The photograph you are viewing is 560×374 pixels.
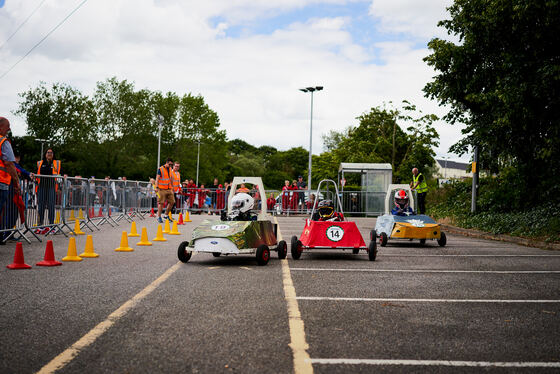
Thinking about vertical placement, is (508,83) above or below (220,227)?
above

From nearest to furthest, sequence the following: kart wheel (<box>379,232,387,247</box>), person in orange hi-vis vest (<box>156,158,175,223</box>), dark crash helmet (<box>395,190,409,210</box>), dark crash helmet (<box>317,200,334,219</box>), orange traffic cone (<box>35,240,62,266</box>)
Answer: orange traffic cone (<box>35,240,62,266</box>)
dark crash helmet (<box>317,200,334,219</box>)
kart wheel (<box>379,232,387,247</box>)
dark crash helmet (<box>395,190,409,210</box>)
person in orange hi-vis vest (<box>156,158,175,223</box>)

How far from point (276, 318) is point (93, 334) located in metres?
1.66

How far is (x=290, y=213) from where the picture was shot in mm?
32250

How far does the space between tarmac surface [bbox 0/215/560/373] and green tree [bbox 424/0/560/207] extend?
23.2 ft

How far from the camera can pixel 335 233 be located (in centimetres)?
1055

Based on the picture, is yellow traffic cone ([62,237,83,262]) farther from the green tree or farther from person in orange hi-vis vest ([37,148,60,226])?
the green tree

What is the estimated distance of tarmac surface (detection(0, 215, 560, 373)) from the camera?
3.95 meters

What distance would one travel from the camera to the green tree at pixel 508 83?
14797mm

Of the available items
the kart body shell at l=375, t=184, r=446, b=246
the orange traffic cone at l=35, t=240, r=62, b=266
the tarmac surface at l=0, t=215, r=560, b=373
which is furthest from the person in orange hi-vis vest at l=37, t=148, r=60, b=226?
the kart body shell at l=375, t=184, r=446, b=246

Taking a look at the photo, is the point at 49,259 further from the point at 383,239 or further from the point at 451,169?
the point at 451,169

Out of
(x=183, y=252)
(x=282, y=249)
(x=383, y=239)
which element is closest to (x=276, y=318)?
(x=183, y=252)

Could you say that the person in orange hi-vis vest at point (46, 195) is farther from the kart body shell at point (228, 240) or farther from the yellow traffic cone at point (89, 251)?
the kart body shell at point (228, 240)

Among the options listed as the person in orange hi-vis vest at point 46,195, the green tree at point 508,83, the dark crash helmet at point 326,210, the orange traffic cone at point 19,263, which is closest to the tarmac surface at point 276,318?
the orange traffic cone at point 19,263

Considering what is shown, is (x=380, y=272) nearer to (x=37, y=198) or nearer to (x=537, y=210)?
(x=37, y=198)
